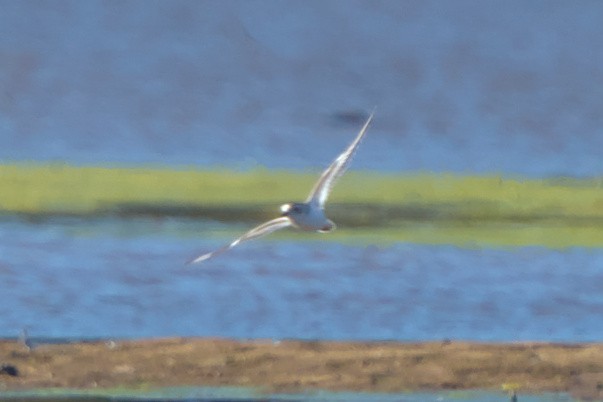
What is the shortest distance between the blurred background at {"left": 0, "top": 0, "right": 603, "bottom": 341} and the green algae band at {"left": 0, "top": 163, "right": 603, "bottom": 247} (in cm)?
42

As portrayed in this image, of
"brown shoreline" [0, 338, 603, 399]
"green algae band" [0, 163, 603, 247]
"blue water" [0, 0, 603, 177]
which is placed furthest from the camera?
"blue water" [0, 0, 603, 177]

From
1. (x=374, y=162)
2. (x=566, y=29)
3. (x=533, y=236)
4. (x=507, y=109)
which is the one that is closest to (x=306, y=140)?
(x=374, y=162)

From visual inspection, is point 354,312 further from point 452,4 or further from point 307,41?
point 452,4

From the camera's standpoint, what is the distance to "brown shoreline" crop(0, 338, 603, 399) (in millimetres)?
11875

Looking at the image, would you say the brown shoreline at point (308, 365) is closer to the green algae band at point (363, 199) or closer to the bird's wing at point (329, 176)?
the bird's wing at point (329, 176)

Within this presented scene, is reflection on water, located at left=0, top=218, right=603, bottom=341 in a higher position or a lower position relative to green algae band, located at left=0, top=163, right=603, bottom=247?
lower

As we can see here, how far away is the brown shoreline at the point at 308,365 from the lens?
11.9 metres

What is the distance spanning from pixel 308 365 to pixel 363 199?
7.76 metres

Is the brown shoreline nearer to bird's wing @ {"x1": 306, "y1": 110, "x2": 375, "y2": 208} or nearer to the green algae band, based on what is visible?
bird's wing @ {"x1": 306, "y1": 110, "x2": 375, "y2": 208}

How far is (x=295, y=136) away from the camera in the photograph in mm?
24062

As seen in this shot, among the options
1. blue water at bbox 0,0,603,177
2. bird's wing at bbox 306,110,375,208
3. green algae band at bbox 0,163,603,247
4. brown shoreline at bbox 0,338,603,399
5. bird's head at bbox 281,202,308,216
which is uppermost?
→ blue water at bbox 0,0,603,177

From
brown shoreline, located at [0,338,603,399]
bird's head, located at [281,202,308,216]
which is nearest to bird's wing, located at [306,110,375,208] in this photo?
bird's head, located at [281,202,308,216]

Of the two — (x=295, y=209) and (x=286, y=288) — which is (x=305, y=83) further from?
(x=295, y=209)

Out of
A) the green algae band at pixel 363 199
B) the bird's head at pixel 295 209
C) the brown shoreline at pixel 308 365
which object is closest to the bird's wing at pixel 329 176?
the bird's head at pixel 295 209
